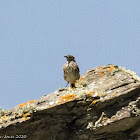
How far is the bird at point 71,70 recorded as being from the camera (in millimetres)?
15305

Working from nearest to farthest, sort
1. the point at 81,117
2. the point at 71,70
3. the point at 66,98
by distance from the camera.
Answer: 1. the point at 81,117
2. the point at 66,98
3. the point at 71,70

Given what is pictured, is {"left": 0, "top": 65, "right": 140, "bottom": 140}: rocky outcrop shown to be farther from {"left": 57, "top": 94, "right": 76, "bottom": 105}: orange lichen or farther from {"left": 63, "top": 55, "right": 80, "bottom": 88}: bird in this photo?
{"left": 63, "top": 55, "right": 80, "bottom": 88}: bird

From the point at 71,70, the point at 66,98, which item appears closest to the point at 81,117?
the point at 66,98

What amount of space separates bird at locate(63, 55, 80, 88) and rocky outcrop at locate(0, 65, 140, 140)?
17.3 feet

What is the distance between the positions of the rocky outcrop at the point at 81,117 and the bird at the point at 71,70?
5.27 m

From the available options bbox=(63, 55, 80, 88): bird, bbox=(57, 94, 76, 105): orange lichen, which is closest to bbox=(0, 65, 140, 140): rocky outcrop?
bbox=(57, 94, 76, 105): orange lichen

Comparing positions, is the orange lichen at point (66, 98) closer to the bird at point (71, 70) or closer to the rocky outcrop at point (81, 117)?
the rocky outcrop at point (81, 117)

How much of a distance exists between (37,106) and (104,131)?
1966mm

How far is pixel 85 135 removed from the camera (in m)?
9.44

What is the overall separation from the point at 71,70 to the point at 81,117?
585 centimetres

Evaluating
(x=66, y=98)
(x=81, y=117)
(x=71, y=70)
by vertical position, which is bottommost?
(x=81, y=117)

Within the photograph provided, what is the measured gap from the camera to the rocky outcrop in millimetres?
9367

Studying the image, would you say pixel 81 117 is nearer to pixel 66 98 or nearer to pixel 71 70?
pixel 66 98

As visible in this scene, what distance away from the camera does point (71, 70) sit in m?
15.4
